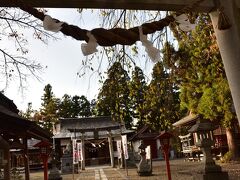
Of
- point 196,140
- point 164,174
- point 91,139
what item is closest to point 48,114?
point 91,139

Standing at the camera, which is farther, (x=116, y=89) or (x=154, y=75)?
(x=154, y=75)

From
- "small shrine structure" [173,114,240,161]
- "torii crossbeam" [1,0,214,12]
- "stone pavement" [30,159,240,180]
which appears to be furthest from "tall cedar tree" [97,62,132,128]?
"small shrine structure" [173,114,240,161]

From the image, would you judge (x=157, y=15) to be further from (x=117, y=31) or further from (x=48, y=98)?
(x=48, y=98)

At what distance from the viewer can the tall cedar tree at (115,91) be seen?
5464 mm

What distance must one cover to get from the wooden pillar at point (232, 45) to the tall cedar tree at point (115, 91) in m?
1.97

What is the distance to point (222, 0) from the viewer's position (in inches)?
152

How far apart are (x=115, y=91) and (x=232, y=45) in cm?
256

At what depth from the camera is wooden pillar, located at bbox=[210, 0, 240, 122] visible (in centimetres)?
375

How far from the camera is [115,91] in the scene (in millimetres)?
5852

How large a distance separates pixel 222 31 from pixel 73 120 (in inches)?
1510

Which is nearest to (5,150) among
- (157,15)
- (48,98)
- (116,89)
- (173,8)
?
A: (116,89)

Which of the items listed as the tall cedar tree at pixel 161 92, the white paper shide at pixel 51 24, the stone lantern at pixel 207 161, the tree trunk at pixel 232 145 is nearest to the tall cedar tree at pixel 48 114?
the tree trunk at pixel 232 145

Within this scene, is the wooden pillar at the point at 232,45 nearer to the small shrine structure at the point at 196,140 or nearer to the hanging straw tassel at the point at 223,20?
the hanging straw tassel at the point at 223,20

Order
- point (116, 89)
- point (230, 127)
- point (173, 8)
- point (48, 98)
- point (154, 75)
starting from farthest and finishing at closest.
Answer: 1. point (48, 98)
2. point (230, 127)
3. point (154, 75)
4. point (116, 89)
5. point (173, 8)
